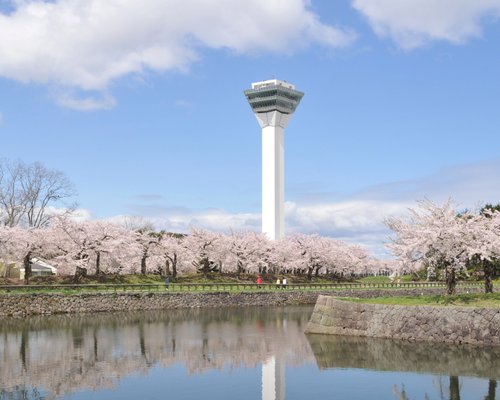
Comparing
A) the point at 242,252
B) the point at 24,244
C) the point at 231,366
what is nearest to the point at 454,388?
the point at 231,366

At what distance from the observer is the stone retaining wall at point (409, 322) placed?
2391 cm

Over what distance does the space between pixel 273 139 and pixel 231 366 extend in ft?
307

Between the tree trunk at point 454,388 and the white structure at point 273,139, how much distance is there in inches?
3592

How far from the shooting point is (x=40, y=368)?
20.1m

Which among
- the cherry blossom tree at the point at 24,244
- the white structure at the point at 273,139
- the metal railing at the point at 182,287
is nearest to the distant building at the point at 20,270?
the cherry blossom tree at the point at 24,244

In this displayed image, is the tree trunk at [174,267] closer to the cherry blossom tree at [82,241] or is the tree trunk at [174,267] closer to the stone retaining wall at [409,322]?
the cherry blossom tree at [82,241]

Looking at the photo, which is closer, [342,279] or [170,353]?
[170,353]

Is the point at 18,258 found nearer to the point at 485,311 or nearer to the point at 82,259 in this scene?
the point at 82,259

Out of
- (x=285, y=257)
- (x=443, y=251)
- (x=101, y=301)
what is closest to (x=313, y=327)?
(x=443, y=251)

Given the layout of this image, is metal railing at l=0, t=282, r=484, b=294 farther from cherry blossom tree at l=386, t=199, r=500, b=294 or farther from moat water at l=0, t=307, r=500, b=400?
cherry blossom tree at l=386, t=199, r=500, b=294

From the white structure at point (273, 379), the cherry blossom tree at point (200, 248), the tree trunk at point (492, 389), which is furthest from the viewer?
the cherry blossom tree at point (200, 248)

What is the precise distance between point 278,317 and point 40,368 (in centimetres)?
2256

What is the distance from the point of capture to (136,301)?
45938 mm

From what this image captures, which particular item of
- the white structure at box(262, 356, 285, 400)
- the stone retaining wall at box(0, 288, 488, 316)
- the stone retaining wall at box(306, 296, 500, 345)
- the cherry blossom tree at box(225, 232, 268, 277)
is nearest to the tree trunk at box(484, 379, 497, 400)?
the white structure at box(262, 356, 285, 400)
